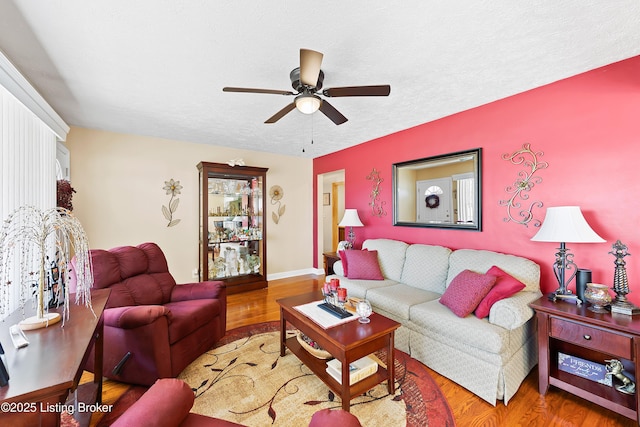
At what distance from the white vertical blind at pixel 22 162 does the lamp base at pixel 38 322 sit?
1.64ft

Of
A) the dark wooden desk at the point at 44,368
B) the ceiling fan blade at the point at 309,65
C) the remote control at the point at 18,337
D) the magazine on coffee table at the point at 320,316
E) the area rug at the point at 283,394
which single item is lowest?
the area rug at the point at 283,394

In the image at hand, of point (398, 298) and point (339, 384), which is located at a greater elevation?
point (398, 298)

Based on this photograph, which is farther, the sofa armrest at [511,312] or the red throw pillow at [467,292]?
the red throw pillow at [467,292]

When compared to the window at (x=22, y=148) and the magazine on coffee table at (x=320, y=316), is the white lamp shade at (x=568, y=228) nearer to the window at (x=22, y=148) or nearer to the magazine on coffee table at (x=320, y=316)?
the magazine on coffee table at (x=320, y=316)

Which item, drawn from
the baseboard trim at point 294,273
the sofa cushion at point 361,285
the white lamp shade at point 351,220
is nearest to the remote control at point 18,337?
the sofa cushion at point 361,285

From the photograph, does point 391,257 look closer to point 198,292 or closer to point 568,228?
point 568,228

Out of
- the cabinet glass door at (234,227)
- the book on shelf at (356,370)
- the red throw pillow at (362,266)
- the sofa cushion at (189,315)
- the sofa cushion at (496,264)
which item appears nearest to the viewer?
the book on shelf at (356,370)

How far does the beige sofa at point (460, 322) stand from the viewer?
73.1 inches

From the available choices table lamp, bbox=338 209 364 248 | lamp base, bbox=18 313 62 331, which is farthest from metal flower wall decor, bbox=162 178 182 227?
lamp base, bbox=18 313 62 331

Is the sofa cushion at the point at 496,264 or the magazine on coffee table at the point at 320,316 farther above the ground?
the sofa cushion at the point at 496,264

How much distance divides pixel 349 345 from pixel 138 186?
3771 mm

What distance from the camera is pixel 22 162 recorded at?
84.0 inches

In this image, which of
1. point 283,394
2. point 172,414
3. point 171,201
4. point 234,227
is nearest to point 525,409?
point 283,394

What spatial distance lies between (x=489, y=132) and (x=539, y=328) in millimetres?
1888
